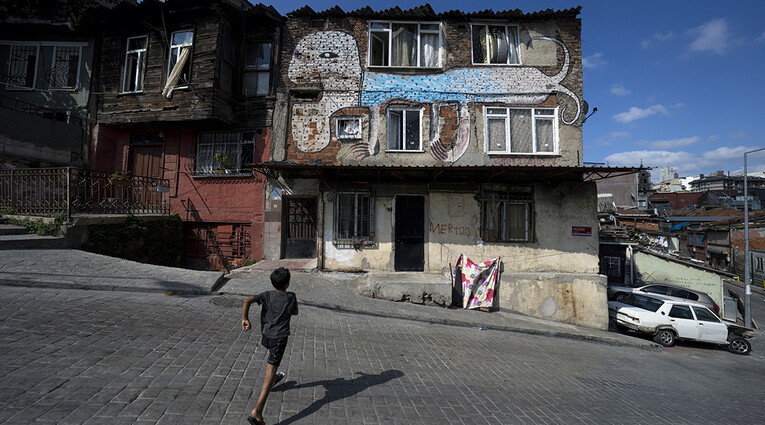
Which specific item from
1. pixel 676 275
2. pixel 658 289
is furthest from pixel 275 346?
pixel 676 275

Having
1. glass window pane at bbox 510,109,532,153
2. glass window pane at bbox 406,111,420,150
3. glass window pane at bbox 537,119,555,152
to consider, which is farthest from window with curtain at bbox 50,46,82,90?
glass window pane at bbox 537,119,555,152

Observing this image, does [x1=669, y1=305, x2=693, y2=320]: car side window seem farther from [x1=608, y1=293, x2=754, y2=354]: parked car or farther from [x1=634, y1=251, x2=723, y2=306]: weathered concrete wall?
[x1=634, y1=251, x2=723, y2=306]: weathered concrete wall

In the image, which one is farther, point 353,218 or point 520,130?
point 520,130

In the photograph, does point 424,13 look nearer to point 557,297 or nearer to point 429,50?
point 429,50

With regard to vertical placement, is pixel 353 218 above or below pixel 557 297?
above

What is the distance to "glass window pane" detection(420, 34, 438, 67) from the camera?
39.3 ft

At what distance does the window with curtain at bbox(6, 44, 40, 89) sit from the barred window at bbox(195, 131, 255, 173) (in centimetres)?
776

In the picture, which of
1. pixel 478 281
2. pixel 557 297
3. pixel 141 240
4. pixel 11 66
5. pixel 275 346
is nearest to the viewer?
pixel 275 346

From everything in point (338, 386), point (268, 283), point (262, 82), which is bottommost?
point (338, 386)

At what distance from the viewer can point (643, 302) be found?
12672 mm

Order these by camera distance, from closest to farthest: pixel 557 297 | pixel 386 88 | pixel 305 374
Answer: pixel 305 374
pixel 557 297
pixel 386 88

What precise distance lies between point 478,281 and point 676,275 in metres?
15.0

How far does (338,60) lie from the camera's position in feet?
38.8

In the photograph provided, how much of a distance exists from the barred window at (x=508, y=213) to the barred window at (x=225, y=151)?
829 cm
